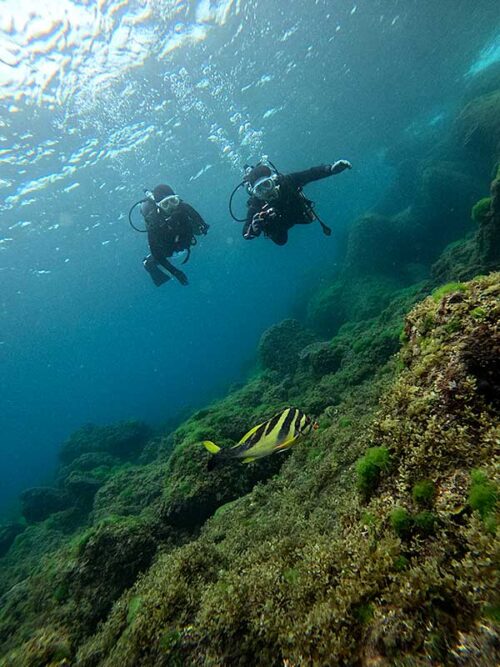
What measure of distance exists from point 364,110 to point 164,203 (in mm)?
28456

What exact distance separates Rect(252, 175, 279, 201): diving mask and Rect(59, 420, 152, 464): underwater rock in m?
17.2

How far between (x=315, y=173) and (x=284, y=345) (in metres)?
9.64

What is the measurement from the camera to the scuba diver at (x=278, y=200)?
24.1 feet

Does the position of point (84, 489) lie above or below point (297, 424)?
below

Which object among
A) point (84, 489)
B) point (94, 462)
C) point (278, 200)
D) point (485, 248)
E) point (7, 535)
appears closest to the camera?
point (278, 200)

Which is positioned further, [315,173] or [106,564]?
[315,173]

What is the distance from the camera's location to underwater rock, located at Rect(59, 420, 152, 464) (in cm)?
1941

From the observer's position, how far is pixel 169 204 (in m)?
8.99

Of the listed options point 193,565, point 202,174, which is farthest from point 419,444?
point 202,174

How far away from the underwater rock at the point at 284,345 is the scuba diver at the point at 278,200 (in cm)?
822

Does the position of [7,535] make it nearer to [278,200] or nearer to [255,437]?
[255,437]

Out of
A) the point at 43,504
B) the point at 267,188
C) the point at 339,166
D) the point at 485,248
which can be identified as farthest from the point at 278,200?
the point at 43,504

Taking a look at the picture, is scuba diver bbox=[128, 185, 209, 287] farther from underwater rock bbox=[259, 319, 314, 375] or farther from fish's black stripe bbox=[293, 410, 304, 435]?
underwater rock bbox=[259, 319, 314, 375]

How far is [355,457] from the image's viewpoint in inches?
148
